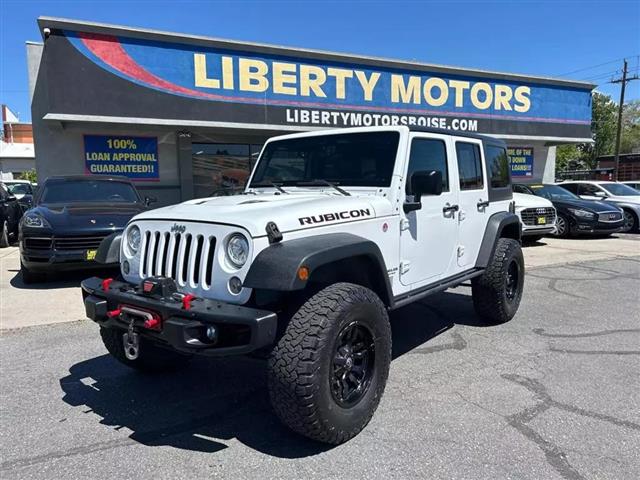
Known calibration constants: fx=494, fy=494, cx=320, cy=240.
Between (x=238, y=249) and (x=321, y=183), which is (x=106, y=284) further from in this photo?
(x=321, y=183)

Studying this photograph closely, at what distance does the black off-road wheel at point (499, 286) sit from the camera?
505cm

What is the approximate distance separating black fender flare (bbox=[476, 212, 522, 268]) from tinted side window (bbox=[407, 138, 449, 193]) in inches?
38.0

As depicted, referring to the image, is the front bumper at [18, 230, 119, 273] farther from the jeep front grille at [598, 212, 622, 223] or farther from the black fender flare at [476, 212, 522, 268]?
the jeep front grille at [598, 212, 622, 223]

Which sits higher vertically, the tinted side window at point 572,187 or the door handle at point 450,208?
the door handle at point 450,208

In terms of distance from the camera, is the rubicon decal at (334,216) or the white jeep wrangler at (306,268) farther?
the rubicon decal at (334,216)

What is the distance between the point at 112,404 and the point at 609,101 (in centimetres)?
6677

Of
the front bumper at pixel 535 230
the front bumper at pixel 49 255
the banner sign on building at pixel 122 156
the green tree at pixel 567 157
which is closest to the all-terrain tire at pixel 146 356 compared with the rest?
the front bumper at pixel 49 255

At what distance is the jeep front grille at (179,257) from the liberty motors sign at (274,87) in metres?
8.94

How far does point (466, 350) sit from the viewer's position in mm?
4566

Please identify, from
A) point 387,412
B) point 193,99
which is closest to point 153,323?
point 387,412

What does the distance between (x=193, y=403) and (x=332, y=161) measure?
217 cm

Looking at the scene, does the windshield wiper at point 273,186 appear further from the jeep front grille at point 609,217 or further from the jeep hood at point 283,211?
the jeep front grille at point 609,217

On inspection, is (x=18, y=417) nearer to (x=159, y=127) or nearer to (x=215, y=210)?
(x=215, y=210)

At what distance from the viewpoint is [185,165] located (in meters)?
13.0
